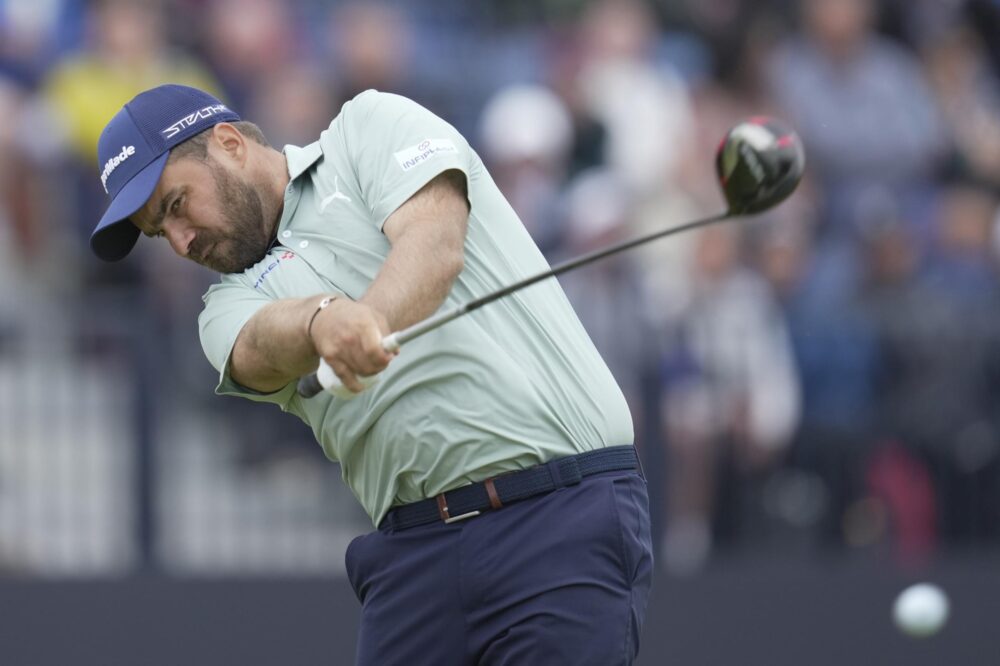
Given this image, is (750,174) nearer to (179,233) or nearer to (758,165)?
(758,165)

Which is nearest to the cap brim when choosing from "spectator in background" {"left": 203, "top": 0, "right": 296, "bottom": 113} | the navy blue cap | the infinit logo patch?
the navy blue cap

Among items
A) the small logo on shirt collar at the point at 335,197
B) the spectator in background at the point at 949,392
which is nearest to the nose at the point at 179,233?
the small logo on shirt collar at the point at 335,197

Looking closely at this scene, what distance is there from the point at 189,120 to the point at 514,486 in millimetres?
1235

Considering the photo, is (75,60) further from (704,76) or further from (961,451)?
(961,451)

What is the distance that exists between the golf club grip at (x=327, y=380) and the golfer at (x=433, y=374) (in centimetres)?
5

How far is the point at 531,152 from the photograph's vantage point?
995 centimetres

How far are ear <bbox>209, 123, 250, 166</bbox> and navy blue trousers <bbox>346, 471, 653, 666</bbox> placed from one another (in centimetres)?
106

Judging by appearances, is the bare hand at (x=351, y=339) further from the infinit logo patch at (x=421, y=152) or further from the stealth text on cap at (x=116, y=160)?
the stealth text on cap at (x=116, y=160)

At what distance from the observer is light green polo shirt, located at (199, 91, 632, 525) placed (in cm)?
411

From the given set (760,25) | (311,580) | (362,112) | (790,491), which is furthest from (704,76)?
(362,112)

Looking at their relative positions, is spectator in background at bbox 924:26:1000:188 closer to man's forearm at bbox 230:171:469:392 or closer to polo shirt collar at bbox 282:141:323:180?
polo shirt collar at bbox 282:141:323:180

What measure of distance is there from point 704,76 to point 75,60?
410cm

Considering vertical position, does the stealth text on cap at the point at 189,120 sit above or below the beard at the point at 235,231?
above

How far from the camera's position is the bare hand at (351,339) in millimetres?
3648
